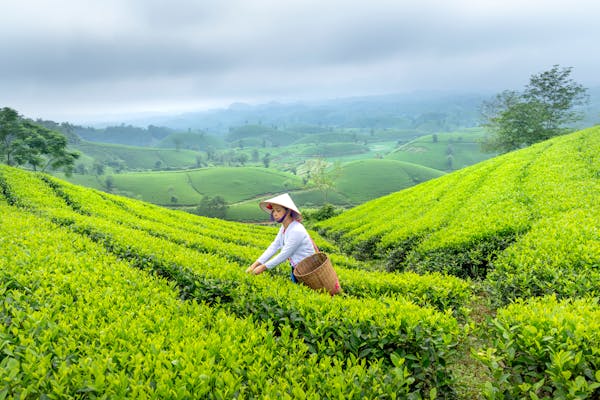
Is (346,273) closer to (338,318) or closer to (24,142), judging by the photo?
(338,318)

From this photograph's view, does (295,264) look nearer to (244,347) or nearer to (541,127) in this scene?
(244,347)

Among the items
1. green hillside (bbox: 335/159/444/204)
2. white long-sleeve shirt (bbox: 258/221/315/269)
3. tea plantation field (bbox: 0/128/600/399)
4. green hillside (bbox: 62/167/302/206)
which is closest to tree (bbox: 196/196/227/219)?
green hillside (bbox: 62/167/302/206)

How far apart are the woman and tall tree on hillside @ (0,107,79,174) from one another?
6494cm

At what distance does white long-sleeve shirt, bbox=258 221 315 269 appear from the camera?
21.4 ft

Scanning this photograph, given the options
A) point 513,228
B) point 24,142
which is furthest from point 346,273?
point 24,142

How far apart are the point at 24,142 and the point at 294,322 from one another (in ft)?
222

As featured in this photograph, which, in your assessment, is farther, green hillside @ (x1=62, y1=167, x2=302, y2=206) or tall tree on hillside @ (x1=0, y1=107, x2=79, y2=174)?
green hillside @ (x1=62, y1=167, x2=302, y2=206)

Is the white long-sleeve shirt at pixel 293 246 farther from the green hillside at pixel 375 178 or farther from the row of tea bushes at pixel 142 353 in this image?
the green hillside at pixel 375 178

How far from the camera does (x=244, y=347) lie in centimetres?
446

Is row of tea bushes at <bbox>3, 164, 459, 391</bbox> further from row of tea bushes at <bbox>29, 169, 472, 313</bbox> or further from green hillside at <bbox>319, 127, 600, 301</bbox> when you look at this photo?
green hillside at <bbox>319, 127, 600, 301</bbox>

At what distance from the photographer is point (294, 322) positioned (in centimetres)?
535

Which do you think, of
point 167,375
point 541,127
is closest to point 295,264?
point 167,375

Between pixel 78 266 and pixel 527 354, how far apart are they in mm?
8698

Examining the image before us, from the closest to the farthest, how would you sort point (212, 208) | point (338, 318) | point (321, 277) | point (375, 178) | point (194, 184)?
point (338, 318), point (321, 277), point (212, 208), point (194, 184), point (375, 178)
